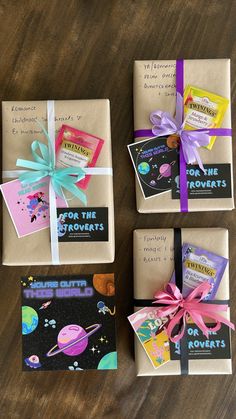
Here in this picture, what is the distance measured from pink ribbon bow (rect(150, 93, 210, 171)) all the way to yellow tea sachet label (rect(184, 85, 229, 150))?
2 centimetres

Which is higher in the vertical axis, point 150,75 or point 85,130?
point 150,75

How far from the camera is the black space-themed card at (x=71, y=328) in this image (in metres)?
1.06

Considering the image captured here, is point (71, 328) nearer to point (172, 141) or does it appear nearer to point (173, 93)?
point (172, 141)

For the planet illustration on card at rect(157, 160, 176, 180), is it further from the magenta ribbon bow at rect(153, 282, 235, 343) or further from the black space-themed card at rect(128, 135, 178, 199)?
the magenta ribbon bow at rect(153, 282, 235, 343)

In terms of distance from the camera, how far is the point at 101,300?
3.48ft

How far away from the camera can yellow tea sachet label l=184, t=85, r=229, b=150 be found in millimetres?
1001

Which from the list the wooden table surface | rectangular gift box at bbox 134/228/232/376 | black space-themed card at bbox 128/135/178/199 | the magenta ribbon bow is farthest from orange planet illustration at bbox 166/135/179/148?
the magenta ribbon bow

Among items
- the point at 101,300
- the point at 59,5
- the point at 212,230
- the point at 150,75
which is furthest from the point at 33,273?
the point at 59,5

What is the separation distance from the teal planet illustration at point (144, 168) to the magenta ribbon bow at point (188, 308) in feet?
0.94

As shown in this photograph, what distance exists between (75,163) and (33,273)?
32cm

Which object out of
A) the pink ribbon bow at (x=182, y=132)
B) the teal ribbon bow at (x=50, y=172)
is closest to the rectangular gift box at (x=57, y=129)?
the teal ribbon bow at (x=50, y=172)

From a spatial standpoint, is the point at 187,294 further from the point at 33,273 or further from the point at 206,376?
the point at 33,273

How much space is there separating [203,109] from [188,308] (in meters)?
0.49

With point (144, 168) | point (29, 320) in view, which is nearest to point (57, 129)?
point (144, 168)
